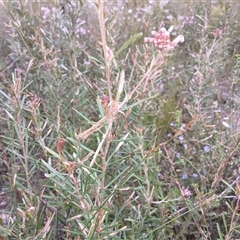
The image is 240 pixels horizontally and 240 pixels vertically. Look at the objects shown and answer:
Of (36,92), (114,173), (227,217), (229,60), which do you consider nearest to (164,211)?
(114,173)

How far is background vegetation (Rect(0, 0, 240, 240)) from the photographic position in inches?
39.1

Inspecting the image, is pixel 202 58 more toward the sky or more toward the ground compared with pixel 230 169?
more toward the sky

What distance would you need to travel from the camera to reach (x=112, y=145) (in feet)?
4.33

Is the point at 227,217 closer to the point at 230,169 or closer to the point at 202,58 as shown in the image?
the point at 230,169

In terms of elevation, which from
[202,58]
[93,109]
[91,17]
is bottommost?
[91,17]

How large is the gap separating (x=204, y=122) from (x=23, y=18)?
92 cm

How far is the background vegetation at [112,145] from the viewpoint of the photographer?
99cm

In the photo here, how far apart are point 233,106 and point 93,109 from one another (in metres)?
0.63

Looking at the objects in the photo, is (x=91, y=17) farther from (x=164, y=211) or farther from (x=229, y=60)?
(x=164, y=211)

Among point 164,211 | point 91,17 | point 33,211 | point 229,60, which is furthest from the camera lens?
point 91,17

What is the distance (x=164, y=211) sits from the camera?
4.09ft

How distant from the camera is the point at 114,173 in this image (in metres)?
1.34

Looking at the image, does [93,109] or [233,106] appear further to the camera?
[233,106]

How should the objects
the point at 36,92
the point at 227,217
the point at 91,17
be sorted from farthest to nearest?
the point at 91,17 → the point at 36,92 → the point at 227,217
